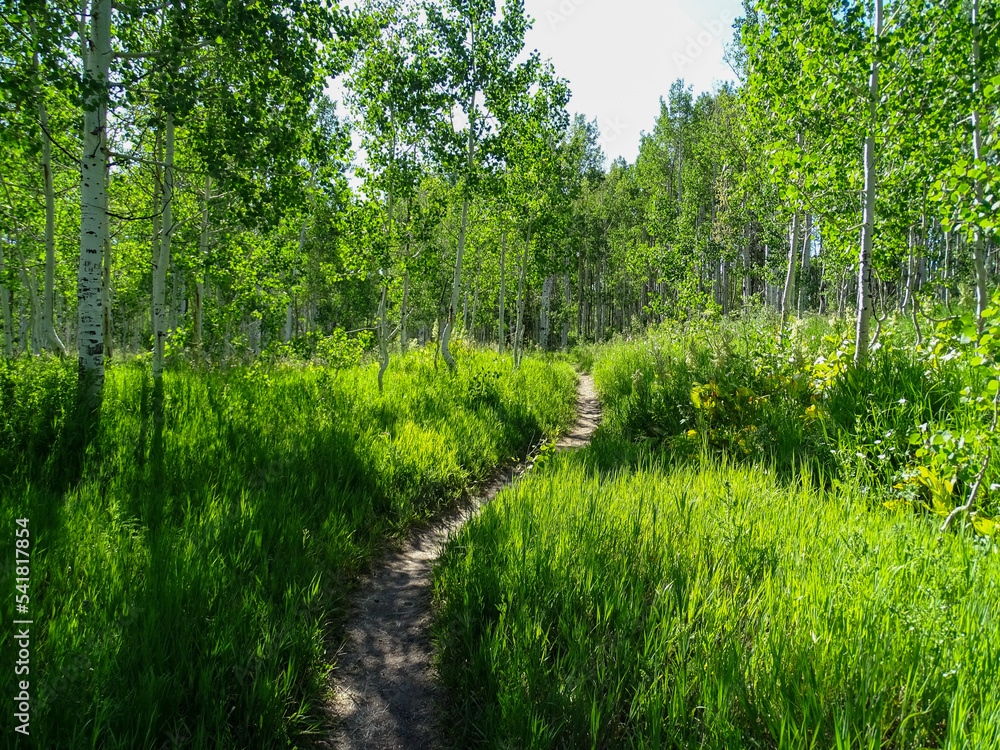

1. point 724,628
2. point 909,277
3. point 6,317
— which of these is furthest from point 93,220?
point 909,277

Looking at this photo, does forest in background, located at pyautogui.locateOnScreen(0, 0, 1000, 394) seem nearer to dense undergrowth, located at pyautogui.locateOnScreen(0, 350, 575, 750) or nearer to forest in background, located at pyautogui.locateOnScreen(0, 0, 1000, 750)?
forest in background, located at pyautogui.locateOnScreen(0, 0, 1000, 750)

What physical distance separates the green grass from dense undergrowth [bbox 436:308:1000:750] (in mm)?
11

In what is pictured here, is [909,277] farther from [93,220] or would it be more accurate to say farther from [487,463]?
[93,220]

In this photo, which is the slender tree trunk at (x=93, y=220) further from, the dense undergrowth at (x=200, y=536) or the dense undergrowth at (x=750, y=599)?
the dense undergrowth at (x=750, y=599)

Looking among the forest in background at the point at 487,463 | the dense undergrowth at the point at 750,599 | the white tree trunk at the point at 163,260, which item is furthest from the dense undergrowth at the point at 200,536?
the dense undergrowth at the point at 750,599

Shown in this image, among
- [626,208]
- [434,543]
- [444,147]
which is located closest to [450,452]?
[434,543]

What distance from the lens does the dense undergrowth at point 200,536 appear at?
204 centimetres

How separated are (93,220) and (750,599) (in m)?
6.30

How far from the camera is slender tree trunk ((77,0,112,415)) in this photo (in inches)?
176

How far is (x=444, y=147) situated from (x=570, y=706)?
34.8 feet

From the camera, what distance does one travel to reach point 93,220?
4.50 m

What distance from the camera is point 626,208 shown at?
29953mm

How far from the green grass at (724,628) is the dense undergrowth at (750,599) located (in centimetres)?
1

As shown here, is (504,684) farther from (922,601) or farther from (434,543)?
(434,543)
